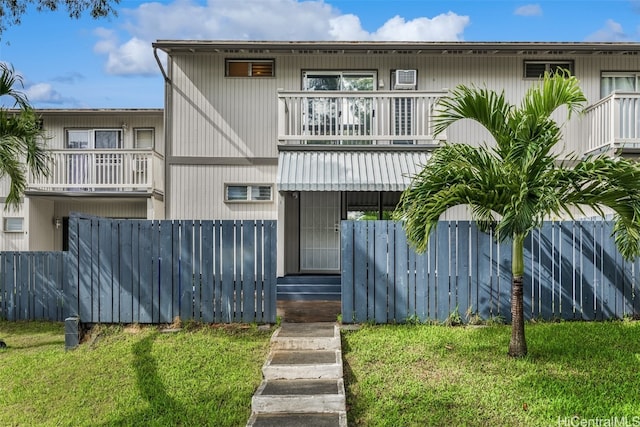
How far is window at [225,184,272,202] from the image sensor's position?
47.5 ft

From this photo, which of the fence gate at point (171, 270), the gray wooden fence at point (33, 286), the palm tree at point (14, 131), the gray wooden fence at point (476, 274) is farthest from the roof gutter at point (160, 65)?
the gray wooden fence at point (476, 274)

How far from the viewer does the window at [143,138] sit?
58.3 ft

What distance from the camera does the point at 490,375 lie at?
256 inches

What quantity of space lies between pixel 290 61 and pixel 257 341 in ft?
31.4

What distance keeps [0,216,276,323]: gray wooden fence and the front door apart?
609 centimetres

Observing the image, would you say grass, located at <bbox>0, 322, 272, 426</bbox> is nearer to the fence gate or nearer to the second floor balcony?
the fence gate

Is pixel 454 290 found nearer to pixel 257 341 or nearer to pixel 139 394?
pixel 257 341

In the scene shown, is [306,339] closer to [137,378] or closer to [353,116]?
[137,378]

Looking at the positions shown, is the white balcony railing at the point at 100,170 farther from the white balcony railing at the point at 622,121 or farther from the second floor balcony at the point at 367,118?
the white balcony railing at the point at 622,121

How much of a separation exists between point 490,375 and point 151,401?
4800 mm

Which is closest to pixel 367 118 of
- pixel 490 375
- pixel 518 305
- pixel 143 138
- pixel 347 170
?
pixel 347 170

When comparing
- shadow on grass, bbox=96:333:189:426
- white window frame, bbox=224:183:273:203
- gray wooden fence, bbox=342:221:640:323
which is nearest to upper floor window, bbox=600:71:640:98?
gray wooden fence, bbox=342:221:640:323

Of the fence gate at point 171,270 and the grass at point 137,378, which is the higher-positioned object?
the fence gate at point 171,270

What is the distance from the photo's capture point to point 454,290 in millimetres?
8641
